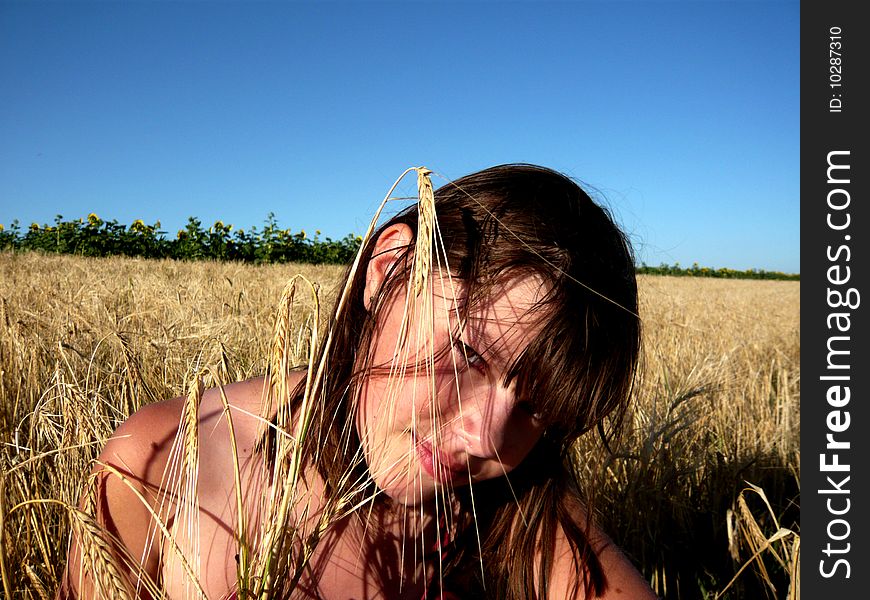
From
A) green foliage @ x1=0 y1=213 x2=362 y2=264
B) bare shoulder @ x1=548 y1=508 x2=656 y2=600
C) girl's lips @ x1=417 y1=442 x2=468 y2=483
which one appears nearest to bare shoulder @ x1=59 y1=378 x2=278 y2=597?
girl's lips @ x1=417 y1=442 x2=468 y2=483

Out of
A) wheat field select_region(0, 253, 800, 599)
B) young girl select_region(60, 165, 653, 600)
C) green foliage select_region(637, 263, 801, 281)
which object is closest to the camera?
young girl select_region(60, 165, 653, 600)

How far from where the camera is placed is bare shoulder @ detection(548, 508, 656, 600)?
3.37 ft

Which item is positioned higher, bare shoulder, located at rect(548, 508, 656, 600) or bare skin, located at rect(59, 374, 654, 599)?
bare skin, located at rect(59, 374, 654, 599)

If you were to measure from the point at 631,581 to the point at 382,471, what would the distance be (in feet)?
1.94

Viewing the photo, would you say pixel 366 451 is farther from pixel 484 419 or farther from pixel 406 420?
pixel 484 419

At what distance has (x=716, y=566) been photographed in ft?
6.13

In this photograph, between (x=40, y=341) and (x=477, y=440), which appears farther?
(x=40, y=341)

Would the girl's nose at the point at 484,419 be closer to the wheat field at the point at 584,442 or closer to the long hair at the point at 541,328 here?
the long hair at the point at 541,328

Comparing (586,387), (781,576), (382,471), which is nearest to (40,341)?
(382,471)

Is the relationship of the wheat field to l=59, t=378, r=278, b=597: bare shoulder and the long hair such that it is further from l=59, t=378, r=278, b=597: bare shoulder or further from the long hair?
the long hair

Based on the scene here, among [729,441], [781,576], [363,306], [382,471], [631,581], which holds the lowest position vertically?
[781,576]

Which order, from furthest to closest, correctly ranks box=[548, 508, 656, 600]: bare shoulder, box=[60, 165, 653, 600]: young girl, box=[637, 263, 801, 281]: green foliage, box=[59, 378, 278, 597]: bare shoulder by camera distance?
box=[637, 263, 801, 281]: green foliage → box=[548, 508, 656, 600]: bare shoulder → box=[59, 378, 278, 597]: bare shoulder → box=[60, 165, 653, 600]: young girl

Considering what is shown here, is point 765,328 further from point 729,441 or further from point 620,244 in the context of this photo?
point 620,244

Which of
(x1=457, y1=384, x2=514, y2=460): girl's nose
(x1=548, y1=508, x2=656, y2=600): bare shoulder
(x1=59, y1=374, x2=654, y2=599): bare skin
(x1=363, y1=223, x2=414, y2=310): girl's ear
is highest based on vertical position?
(x1=363, y1=223, x2=414, y2=310): girl's ear
